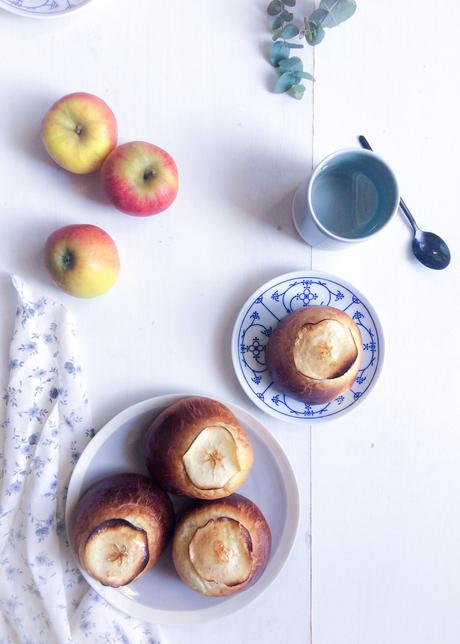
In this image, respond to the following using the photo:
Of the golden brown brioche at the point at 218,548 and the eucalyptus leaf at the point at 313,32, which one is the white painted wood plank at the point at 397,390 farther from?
the golden brown brioche at the point at 218,548

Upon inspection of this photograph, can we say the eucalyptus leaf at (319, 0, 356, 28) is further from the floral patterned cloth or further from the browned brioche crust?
the browned brioche crust

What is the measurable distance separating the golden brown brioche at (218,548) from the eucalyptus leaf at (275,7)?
24.9 inches

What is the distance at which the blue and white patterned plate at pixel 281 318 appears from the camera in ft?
2.71

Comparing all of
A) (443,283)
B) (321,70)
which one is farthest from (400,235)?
(321,70)

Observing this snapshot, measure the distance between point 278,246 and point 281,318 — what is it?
3.9 inches

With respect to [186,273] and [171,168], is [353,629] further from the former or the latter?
[171,168]

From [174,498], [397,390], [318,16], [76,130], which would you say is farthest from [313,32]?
[174,498]

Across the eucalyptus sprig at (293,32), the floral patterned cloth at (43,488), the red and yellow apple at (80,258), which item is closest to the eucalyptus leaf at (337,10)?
the eucalyptus sprig at (293,32)

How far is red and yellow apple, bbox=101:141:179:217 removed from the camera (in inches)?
30.2

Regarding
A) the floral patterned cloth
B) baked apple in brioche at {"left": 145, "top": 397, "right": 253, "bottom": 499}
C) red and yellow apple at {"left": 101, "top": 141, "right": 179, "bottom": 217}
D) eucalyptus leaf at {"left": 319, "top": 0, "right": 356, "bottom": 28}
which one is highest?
eucalyptus leaf at {"left": 319, "top": 0, "right": 356, "bottom": 28}

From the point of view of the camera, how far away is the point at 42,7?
816mm

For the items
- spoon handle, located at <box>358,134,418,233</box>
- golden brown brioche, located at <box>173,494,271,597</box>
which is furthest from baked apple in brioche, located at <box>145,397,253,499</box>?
spoon handle, located at <box>358,134,418,233</box>

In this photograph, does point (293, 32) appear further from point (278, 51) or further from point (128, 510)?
point (128, 510)

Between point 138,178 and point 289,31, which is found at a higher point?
point 289,31
